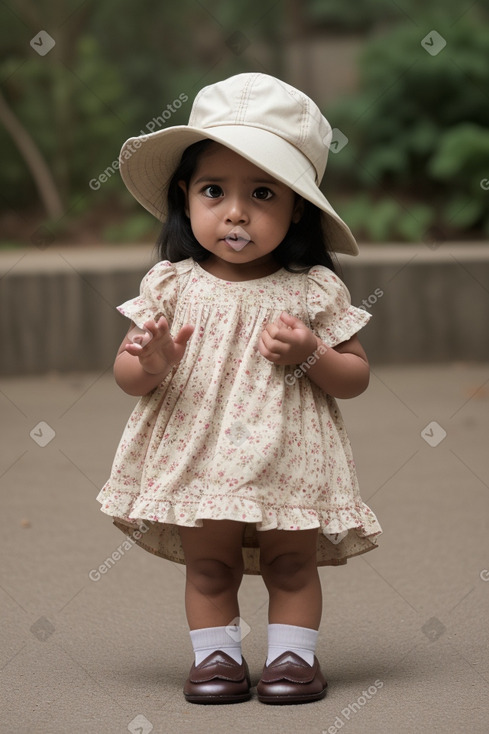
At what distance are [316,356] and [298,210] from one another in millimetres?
363

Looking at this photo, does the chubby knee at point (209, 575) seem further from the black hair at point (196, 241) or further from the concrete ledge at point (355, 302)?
the concrete ledge at point (355, 302)

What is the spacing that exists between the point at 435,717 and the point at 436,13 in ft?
31.9

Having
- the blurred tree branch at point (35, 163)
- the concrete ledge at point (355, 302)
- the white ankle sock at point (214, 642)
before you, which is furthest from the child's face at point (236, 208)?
the blurred tree branch at point (35, 163)

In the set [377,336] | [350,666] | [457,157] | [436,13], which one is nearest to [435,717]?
[350,666]

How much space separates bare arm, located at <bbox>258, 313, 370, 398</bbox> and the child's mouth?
178 mm

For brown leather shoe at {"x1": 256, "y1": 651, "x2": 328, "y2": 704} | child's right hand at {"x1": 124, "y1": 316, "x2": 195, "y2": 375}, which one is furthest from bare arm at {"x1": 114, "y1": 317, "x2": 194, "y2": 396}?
brown leather shoe at {"x1": 256, "y1": 651, "x2": 328, "y2": 704}

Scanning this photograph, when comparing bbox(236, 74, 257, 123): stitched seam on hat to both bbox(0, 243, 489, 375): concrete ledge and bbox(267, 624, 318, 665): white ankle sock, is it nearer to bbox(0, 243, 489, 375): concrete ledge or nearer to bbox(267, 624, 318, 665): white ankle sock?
bbox(267, 624, 318, 665): white ankle sock

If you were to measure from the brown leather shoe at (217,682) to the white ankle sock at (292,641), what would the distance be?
80mm

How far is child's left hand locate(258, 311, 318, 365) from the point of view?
2.54 metres

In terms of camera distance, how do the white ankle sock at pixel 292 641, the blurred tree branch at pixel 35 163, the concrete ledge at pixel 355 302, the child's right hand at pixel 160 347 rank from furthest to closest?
the blurred tree branch at pixel 35 163
the concrete ledge at pixel 355 302
the white ankle sock at pixel 292 641
the child's right hand at pixel 160 347

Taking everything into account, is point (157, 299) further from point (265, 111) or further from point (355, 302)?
point (355, 302)

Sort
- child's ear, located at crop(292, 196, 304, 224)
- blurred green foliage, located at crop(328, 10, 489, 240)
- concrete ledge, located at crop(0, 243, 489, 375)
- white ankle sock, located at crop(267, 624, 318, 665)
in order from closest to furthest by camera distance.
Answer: white ankle sock, located at crop(267, 624, 318, 665) < child's ear, located at crop(292, 196, 304, 224) < concrete ledge, located at crop(0, 243, 489, 375) < blurred green foliage, located at crop(328, 10, 489, 240)

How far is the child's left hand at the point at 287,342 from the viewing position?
2.54 meters

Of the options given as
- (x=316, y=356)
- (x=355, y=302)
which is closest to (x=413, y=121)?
(x=355, y=302)
